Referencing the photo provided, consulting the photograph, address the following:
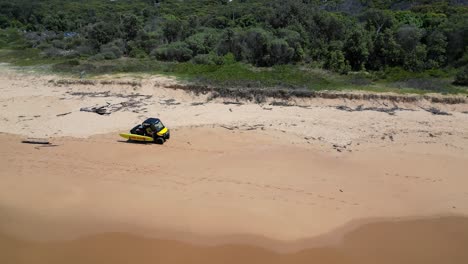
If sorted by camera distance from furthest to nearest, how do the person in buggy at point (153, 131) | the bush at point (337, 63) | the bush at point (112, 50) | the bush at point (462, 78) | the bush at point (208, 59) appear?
the bush at point (112, 50), the bush at point (208, 59), the bush at point (337, 63), the bush at point (462, 78), the person in buggy at point (153, 131)

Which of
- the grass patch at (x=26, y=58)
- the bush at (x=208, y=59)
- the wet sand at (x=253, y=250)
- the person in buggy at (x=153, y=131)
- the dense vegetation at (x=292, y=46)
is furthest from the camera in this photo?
the grass patch at (x=26, y=58)

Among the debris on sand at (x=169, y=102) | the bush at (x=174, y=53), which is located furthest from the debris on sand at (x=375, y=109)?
the bush at (x=174, y=53)

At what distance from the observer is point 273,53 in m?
31.3

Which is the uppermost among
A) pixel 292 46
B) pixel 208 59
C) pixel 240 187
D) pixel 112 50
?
pixel 292 46

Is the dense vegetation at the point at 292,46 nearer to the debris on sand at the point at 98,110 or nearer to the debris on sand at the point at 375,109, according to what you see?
the debris on sand at the point at 375,109

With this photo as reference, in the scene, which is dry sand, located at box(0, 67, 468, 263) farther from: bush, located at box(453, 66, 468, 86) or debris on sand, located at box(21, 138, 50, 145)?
bush, located at box(453, 66, 468, 86)

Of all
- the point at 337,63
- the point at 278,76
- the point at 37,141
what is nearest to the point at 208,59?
the point at 278,76

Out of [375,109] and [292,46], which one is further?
[292,46]

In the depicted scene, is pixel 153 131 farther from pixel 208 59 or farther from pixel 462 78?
pixel 462 78

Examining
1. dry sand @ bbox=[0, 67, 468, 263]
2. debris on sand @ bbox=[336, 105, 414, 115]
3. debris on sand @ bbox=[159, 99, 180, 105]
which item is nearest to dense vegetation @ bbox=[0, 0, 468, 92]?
debris on sand @ bbox=[159, 99, 180, 105]

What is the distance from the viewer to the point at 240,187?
47.9 ft

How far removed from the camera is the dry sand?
11891 mm

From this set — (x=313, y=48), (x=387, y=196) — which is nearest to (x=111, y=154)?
A: (x=387, y=196)

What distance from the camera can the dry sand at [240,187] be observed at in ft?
39.0
